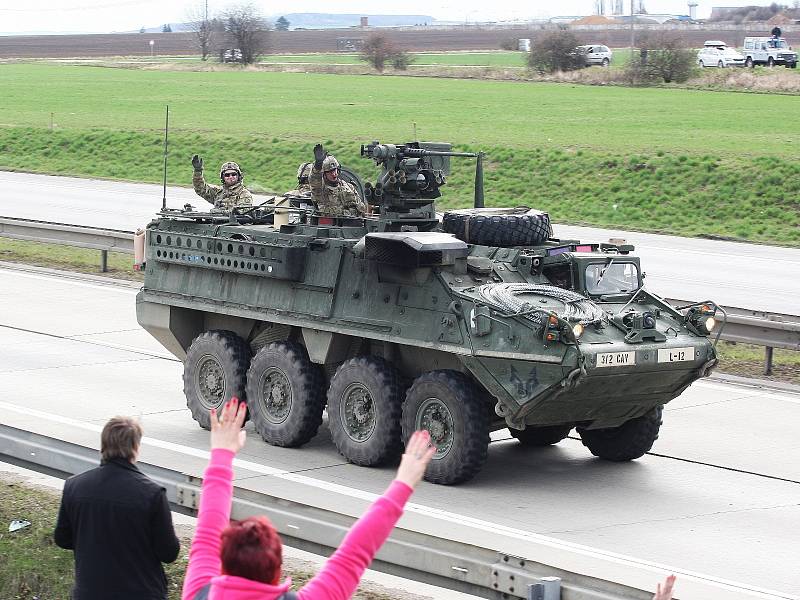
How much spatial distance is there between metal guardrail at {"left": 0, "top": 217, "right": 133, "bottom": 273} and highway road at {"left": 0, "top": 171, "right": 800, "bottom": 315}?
403 cm

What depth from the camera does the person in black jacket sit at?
22.4 feet

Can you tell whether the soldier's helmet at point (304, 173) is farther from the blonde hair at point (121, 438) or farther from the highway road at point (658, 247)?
the highway road at point (658, 247)

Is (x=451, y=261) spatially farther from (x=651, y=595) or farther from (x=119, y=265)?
(x=119, y=265)

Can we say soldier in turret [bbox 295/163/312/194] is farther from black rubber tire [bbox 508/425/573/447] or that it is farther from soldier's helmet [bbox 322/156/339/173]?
black rubber tire [bbox 508/425/573/447]

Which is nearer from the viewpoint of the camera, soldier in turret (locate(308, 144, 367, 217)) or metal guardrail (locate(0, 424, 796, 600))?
metal guardrail (locate(0, 424, 796, 600))

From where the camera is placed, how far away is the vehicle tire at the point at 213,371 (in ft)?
47.7

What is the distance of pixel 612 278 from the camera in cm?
1338

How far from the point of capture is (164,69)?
84.9 metres

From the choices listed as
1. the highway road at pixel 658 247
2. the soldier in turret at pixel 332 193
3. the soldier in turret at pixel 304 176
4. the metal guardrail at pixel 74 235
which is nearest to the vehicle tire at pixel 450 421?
the soldier in turret at pixel 332 193

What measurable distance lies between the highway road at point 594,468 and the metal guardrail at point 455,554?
25 centimetres

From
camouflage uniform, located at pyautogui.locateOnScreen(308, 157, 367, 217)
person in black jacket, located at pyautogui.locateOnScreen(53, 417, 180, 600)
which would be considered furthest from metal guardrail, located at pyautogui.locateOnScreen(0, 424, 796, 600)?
camouflage uniform, located at pyautogui.locateOnScreen(308, 157, 367, 217)

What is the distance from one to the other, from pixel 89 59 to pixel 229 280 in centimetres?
9016

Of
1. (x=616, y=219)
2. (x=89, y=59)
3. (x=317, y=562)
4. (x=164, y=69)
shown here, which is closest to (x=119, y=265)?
(x=616, y=219)

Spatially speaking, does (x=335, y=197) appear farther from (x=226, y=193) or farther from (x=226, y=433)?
(x=226, y=433)
